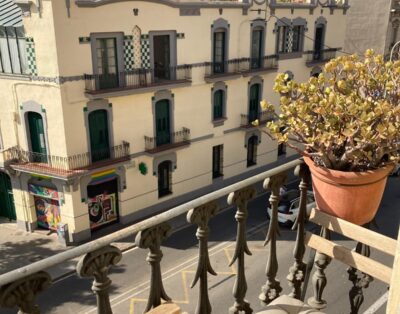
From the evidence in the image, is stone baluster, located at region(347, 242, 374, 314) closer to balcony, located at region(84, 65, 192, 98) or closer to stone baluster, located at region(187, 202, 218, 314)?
stone baluster, located at region(187, 202, 218, 314)

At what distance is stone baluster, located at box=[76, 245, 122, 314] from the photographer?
2.43 metres

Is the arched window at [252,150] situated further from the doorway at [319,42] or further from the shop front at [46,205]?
the shop front at [46,205]

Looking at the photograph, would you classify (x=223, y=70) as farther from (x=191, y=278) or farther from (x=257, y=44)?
(x=191, y=278)

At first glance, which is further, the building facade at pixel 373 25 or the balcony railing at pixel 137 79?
the building facade at pixel 373 25

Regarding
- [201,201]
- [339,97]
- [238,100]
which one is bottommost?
[238,100]

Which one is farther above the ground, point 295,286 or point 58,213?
point 295,286

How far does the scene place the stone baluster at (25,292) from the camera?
2.11 meters

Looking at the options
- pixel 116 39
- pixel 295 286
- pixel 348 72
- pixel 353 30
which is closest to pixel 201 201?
pixel 295 286

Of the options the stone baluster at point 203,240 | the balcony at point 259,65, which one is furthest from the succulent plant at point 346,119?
the balcony at point 259,65

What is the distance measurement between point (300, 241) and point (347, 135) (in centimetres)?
129

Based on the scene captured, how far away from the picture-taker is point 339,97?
139 inches

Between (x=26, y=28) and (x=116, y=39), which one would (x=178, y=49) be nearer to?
(x=116, y=39)

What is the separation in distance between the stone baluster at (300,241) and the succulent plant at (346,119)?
1.44 feet

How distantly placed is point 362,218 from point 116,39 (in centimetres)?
1678
